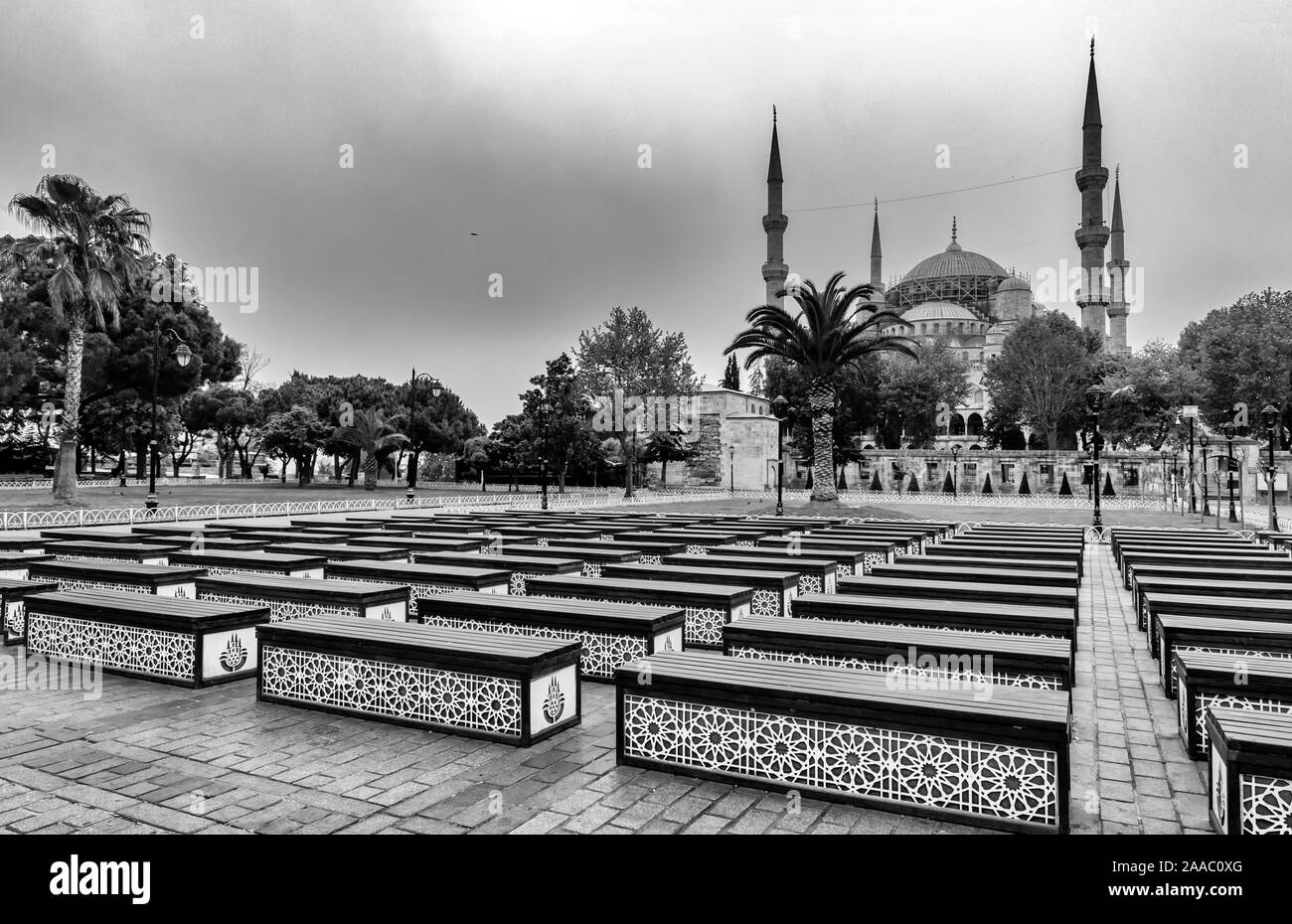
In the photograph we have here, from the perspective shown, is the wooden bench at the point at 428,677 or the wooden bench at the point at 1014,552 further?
the wooden bench at the point at 1014,552

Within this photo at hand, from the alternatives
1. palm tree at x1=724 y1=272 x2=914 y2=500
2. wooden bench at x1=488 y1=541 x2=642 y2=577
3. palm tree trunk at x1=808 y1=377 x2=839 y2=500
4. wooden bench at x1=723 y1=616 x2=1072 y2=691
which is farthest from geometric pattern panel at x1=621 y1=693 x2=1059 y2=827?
palm tree trunk at x1=808 y1=377 x2=839 y2=500

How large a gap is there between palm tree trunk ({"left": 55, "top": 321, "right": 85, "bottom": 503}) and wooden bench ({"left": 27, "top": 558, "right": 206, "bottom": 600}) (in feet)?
67.4

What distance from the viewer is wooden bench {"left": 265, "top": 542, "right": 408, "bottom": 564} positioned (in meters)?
11.5

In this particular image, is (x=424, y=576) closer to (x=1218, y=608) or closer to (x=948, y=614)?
(x=948, y=614)

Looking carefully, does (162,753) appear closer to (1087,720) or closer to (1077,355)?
(1087,720)

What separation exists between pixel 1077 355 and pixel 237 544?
62.0m

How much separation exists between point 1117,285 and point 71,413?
83390mm

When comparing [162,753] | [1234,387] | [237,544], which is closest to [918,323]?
[1234,387]

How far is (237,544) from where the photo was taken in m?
13.4

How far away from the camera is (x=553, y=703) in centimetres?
523

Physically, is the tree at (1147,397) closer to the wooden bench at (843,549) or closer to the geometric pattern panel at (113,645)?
the wooden bench at (843,549)

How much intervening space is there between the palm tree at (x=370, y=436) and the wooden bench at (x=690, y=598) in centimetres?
4473

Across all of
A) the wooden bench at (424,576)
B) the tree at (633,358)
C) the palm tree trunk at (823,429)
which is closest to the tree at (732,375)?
the tree at (633,358)

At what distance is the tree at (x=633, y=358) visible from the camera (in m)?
58.6
